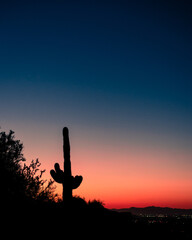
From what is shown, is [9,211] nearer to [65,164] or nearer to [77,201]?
[65,164]

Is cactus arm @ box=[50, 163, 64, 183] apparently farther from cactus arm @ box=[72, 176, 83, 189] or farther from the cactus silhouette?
cactus arm @ box=[72, 176, 83, 189]

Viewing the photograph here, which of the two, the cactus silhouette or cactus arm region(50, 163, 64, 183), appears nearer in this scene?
the cactus silhouette

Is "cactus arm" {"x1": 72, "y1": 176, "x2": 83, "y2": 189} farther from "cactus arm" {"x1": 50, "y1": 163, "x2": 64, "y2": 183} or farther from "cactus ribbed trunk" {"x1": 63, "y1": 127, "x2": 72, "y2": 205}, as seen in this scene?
"cactus arm" {"x1": 50, "y1": 163, "x2": 64, "y2": 183}

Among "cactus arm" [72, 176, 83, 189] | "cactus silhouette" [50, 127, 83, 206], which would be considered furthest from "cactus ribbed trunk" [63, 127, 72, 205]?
"cactus arm" [72, 176, 83, 189]

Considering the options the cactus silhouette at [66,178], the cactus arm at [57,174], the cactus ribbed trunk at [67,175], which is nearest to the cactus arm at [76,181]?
the cactus silhouette at [66,178]

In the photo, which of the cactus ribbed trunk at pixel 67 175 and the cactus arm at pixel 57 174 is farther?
the cactus arm at pixel 57 174

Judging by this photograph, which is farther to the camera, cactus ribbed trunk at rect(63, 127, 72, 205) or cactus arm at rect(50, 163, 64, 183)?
cactus arm at rect(50, 163, 64, 183)

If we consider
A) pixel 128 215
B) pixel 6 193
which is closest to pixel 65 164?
pixel 6 193

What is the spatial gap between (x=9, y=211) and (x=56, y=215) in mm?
2798

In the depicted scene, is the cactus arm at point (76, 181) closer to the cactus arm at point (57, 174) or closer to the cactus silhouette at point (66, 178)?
the cactus silhouette at point (66, 178)

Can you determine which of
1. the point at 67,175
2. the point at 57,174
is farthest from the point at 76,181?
the point at 57,174

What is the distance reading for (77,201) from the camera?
19625 mm

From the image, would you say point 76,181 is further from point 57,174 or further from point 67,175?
point 57,174

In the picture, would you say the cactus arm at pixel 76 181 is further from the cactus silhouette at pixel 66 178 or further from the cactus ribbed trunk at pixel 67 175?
the cactus ribbed trunk at pixel 67 175
